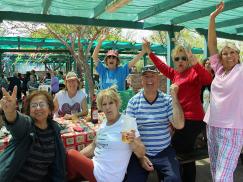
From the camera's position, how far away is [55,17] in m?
5.61

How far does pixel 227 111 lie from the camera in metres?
2.89

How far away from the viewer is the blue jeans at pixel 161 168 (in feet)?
9.26

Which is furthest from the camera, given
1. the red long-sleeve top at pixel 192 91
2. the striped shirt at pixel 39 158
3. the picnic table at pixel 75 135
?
the red long-sleeve top at pixel 192 91

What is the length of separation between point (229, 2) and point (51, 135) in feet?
12.4

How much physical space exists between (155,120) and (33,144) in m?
1.20

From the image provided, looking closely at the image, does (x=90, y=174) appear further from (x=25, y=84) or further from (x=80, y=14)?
(x=25, y=84)

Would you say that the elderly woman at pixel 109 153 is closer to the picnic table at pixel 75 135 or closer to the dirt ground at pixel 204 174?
the picnic table at pixel 75 135

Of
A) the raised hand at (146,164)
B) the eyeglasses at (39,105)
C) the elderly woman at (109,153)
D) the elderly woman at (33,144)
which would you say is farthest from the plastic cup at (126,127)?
the eyeglasses at (39,105)

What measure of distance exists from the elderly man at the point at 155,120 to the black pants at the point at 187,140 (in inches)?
13.4

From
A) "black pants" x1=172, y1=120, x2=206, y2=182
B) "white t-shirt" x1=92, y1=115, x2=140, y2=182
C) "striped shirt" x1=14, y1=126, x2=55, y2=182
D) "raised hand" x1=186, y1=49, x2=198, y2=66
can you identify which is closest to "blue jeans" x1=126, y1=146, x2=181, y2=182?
"white t-shirt" x1=92, y1=115, x2=140, y2=182

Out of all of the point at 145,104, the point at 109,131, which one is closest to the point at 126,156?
the point at 109,131

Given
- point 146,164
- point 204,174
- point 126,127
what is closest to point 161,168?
point 146,164

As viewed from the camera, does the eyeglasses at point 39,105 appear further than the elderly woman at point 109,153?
No

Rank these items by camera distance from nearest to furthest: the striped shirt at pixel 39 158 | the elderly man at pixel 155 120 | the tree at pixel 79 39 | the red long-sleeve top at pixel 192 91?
1. the striped shirt at pixel 39 158
2. the elderly man at pixel 155 120
3. the red long-sleeve top at pixel 192 91
4. the tree at pixel 79 39
